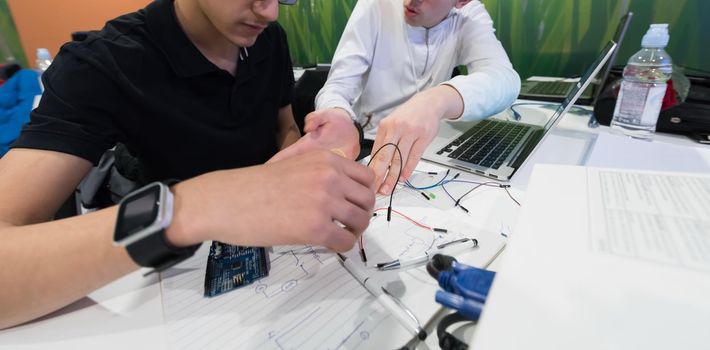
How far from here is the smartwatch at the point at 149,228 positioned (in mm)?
346

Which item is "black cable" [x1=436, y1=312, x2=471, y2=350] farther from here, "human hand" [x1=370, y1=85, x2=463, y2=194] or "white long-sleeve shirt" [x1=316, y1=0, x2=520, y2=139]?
"white long-sleeve shirt" [x1=316, y1=0, x2=520, y2=139]

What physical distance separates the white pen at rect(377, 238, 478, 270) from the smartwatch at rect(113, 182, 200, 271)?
10.4 inches

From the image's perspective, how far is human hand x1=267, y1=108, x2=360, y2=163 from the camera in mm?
740

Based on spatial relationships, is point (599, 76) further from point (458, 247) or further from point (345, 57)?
point (458, 247)

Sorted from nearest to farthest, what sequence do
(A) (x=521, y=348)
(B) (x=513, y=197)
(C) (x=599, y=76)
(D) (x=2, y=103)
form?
(A) (x=521, y=348) < (B) (x=513, y=197) < (C) (x=599, y=76) < (D) (x=2, y=103)

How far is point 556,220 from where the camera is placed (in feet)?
1.04

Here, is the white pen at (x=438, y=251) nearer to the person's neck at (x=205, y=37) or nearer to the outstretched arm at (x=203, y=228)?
the outstretched arm at (x=203, y=228)

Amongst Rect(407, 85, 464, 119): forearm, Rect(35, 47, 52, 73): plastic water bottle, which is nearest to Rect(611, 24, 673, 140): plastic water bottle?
Rect(407, 85, 464, 119): forearm

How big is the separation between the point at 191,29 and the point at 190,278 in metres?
0.62

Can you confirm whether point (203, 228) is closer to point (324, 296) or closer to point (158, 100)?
point (324, 296)

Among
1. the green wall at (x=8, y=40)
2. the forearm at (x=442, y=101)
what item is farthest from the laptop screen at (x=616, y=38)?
the green wall at (x=8, y=40)

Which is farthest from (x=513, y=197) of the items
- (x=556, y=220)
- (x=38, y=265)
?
(x=38, y=265)

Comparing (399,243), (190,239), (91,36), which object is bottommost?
(399,243)

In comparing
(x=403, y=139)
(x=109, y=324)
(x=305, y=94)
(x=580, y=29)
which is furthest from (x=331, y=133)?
(x=580, y=29)
